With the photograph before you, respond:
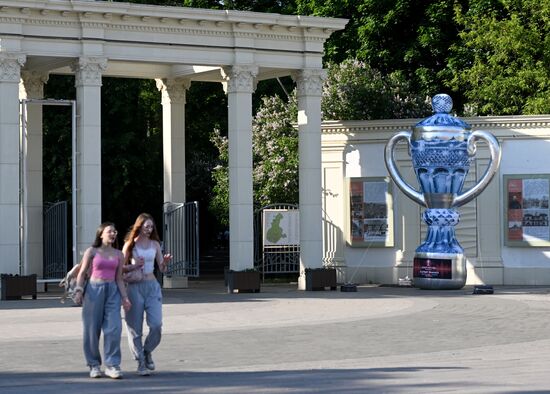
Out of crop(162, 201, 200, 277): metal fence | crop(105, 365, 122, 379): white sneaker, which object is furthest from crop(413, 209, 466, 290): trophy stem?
crop(105, 365, 122, 379): white sneaker

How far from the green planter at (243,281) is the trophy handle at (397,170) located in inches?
164

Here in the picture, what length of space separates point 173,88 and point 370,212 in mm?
5895

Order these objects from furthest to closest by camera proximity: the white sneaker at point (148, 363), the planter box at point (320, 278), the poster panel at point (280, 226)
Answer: the poster panel at point (280, 226)
the planter box at point (320, 278)
the white sneaker at point (148, 363)

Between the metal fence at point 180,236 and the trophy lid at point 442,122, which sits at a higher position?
the trophy lid at point 442,122

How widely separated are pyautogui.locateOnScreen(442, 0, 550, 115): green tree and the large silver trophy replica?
9.69 m

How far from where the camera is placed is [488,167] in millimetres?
31000

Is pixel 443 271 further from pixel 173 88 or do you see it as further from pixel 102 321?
pixel 102 321

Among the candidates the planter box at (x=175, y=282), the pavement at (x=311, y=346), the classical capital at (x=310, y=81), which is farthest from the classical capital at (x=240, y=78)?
the planter box at (x=175, y=282)

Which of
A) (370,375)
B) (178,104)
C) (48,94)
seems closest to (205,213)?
(48,94)

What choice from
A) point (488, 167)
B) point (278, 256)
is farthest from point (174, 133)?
point (488, 167)

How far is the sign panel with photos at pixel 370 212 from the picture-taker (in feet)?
111

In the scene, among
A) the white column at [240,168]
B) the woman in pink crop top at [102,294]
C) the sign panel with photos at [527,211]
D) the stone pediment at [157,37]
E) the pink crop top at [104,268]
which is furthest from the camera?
the sign panel with photos at [527,211]

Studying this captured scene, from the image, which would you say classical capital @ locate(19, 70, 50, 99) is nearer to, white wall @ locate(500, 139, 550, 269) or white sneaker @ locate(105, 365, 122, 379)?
white wall @ locate(500, 139, 550, 269)

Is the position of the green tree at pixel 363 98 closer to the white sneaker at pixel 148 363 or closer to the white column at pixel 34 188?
the white column at pixel 34 188
